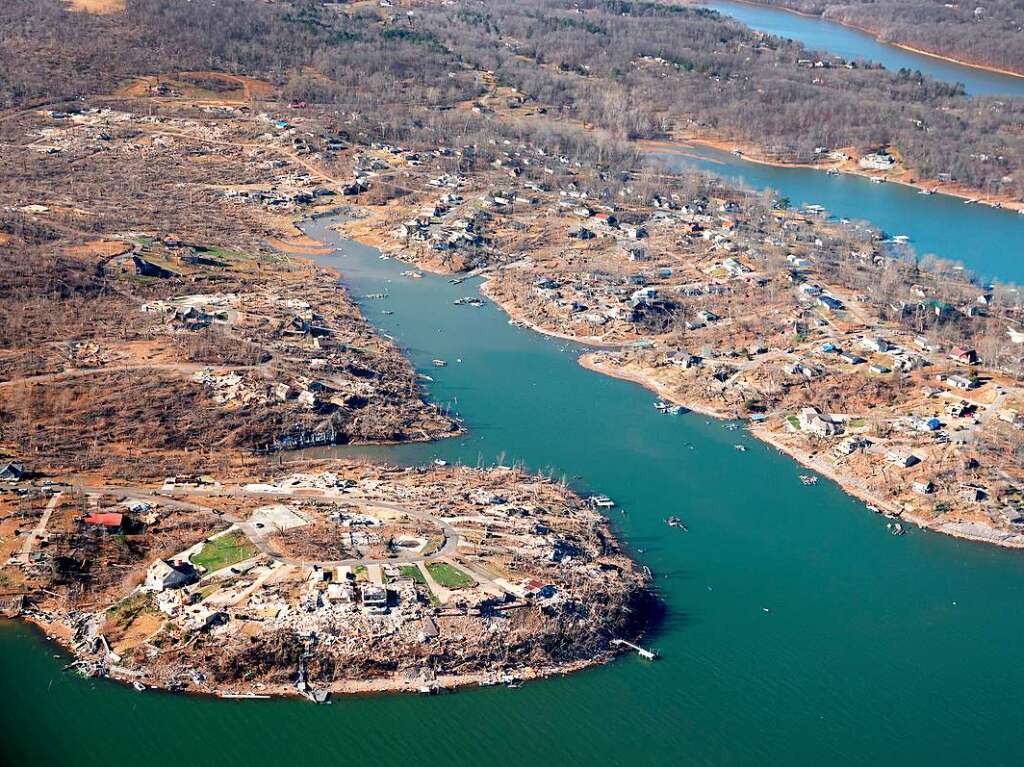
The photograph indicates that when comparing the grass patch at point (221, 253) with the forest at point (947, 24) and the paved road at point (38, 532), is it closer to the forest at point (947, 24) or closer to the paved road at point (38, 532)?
the paved road at point (38, 532)

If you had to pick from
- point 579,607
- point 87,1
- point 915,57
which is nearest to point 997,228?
point 579,607

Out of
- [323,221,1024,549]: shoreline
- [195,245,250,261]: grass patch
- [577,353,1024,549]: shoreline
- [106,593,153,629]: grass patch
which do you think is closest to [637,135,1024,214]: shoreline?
[323,221,1024,549]: shoreline

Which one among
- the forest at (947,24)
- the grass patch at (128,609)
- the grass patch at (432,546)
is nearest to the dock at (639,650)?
the grass patch at (432,546)

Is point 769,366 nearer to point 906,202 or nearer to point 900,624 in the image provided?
point 900,624

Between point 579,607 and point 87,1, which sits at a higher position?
point 87,1

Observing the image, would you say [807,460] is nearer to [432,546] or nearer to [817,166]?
[432,546]

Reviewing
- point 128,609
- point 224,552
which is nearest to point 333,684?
point 224,552
